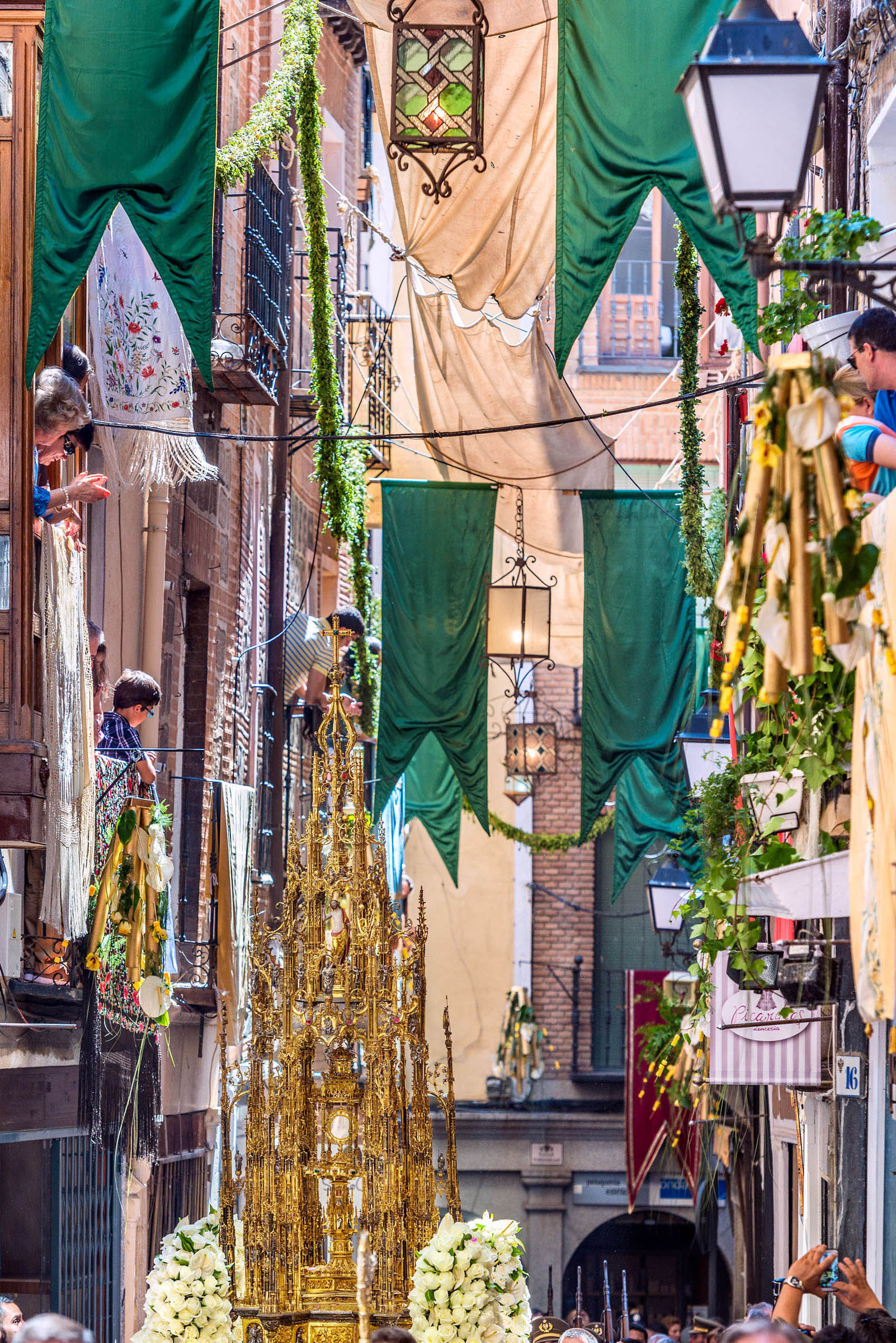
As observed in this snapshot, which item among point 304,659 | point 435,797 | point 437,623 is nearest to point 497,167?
point 437,623

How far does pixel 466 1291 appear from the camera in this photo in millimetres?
8391

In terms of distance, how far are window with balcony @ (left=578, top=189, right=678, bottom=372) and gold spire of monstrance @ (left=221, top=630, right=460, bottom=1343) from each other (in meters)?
20.9

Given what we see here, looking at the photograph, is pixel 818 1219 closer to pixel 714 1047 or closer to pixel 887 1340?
pixel 714 1047

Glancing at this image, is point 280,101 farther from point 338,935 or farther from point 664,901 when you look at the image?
point 664,901

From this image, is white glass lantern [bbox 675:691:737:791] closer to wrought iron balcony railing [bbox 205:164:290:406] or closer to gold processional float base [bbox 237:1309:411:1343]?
wrought iron balcony railing [bbox 205:164:290:406]

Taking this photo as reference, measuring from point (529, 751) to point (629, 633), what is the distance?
6.82 m

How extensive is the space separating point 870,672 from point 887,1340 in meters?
2.39

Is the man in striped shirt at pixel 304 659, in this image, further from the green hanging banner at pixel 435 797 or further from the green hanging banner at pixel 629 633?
the green hanging banner at pixel 629 633

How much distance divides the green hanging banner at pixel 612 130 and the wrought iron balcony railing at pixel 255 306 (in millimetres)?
5101

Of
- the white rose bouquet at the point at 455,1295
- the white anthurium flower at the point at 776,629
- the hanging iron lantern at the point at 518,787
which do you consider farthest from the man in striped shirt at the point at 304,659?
the white anthurium flower at the point at 776,629

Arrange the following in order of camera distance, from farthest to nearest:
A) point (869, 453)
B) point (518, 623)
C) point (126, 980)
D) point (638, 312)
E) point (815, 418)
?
1. point (638, 312)
2. point (518, 623)
3. point (126, 980)
4. point (869, 453)
5. point (815, 418)

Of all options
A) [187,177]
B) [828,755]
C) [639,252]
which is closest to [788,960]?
[828,755]

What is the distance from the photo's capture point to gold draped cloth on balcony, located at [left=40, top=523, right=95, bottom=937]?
9312 millimetres

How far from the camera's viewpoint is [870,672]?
4.91 metres
